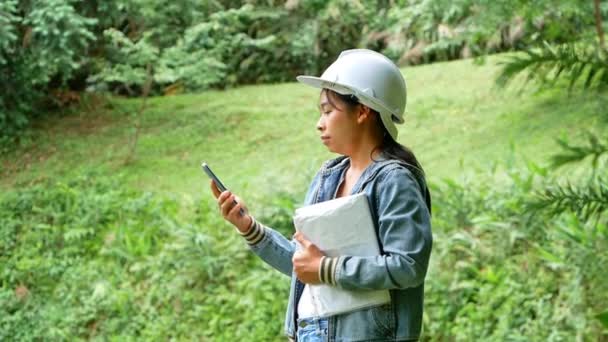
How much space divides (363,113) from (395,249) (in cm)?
34

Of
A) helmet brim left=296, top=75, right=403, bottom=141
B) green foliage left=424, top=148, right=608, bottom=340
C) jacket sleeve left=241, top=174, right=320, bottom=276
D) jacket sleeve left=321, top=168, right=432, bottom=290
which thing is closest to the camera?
jacket sleeve left=321, top=168, right=432, bottom=290

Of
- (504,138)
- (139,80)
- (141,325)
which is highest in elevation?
(139,80)

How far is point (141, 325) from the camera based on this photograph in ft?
20.4

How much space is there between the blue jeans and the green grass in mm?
4417

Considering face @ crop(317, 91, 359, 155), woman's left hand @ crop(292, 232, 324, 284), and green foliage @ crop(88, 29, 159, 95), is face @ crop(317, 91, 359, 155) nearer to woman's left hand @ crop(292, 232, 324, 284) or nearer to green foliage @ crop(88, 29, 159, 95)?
woman's left hand @ crop(292, 232, 324, 284)

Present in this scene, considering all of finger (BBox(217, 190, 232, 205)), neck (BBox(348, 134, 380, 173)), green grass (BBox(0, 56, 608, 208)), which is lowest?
green grass (BBox(0, 56, 608, 208))

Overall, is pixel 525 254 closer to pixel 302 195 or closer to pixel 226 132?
pixel 302 195

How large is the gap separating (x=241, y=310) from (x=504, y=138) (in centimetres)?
276

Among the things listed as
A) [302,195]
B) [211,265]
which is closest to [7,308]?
[211,265]

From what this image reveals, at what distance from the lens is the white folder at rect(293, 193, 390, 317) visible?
6.50ft

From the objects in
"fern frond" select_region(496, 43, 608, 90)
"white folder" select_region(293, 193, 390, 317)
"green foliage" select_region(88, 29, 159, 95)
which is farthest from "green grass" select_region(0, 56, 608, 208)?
"white folder" select_region(293, 193, 390, 317)

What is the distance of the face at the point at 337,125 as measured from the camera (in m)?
2.08

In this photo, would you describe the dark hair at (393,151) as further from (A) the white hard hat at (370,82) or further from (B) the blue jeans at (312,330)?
(B) the blue jeans at (312,330)

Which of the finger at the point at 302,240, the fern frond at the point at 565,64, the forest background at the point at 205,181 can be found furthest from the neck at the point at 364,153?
the forest background at the point at 205,181
